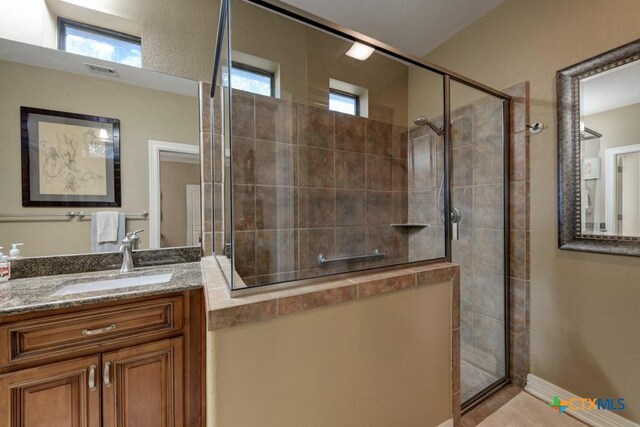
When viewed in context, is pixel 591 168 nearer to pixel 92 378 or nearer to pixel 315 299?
pixel 315 299

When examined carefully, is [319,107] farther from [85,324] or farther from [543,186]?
[85,324]

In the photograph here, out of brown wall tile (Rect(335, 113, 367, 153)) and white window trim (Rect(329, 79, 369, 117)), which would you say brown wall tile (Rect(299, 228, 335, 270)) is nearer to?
brown wall tile (Rect(335, 113, 367, 153))

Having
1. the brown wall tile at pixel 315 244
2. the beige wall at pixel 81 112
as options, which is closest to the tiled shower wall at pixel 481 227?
the brown wall tile at pixel 315 244

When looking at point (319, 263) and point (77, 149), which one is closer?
point (77, 149)

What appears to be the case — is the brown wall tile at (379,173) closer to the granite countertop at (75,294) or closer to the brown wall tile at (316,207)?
the brown wall tile at (316,207)

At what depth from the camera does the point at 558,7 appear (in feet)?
4.84

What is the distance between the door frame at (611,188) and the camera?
4.21 feet

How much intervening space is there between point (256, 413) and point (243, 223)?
1.04 m

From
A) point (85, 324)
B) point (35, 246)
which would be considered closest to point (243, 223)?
point (85, 324)

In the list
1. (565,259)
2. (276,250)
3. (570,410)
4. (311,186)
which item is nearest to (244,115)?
(311,186)

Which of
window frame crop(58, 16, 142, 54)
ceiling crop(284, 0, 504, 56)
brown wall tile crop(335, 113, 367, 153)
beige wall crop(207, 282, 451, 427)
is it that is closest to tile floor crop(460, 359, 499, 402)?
beige wall crop(207, 282, 451, 427)

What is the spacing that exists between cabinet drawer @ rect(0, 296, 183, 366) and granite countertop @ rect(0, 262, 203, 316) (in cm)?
5

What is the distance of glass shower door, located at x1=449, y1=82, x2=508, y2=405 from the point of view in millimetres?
1753

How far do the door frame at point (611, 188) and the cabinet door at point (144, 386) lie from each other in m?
2.16
